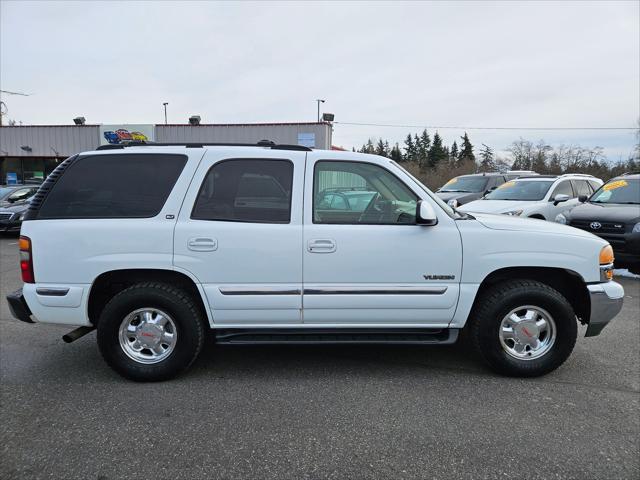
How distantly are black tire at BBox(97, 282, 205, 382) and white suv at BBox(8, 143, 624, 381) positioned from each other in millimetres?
11

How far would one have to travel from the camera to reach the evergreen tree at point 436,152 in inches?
2815

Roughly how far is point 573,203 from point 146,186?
9.53 meters

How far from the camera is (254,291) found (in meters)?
3.49

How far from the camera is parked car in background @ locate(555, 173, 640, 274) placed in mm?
7059

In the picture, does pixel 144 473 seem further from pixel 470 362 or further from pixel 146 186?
pixel 470 362

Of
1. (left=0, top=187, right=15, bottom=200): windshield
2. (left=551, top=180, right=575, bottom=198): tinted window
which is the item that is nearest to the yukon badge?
(left=551, top=180, right=575, bottom=198): tinted window

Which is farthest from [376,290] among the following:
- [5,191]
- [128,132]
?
[128,132]

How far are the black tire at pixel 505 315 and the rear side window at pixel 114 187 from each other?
272cm

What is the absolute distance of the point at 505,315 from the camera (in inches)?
140

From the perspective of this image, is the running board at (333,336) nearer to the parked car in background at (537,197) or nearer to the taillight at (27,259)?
the taillight at (27,259)

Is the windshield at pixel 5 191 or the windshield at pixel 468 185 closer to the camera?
the windshield at pixel 5 191

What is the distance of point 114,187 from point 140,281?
2.57 feet

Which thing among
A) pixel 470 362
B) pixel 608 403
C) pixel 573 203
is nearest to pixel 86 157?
pixel 470 362

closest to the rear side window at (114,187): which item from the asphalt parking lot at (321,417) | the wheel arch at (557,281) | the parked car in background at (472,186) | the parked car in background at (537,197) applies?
the asphalt parking lot at (321,417)
